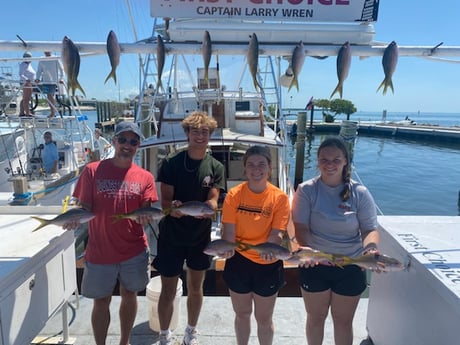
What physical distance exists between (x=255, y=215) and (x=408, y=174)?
68.2ft

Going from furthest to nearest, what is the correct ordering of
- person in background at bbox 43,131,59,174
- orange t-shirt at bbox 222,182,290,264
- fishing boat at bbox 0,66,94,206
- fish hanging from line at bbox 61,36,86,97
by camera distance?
person in background at bbox 43,131,59,174 → fishing boat at bbox 0,66,94,206 → fish hanging from line at bbox 61,36,86,97 → orange t-shirt at bbox 222,182,290,264

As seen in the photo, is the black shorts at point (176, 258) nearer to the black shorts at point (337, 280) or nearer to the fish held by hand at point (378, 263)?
the black shorts at point (337, 280)

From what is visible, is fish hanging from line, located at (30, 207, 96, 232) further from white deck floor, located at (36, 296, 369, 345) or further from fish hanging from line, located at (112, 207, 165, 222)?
white deck floor, located at (36, 296, 369, 345)

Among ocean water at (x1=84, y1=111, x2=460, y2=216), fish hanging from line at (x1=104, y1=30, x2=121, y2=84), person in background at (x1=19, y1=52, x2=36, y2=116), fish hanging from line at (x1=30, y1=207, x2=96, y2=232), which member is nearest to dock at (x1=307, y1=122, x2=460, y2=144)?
ocean water at (x1=84, y1=111, x2=460, y2=216)

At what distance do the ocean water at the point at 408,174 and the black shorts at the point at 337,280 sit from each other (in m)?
5.68

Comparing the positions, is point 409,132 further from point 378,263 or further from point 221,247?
point 221,247

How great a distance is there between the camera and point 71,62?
8.71 ft

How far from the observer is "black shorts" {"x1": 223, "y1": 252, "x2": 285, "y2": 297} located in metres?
2.36

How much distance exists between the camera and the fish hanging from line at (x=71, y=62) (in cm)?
261

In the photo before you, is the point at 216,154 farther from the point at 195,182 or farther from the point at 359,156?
the point at 359,156

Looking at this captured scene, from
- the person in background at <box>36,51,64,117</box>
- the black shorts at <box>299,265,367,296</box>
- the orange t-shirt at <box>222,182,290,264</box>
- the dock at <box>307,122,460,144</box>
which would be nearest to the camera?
the black shorts at <box>299,265,367,296</box>

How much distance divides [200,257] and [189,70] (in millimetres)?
5791

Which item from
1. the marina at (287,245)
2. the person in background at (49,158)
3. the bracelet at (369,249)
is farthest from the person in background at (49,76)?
the bracelet at (369,249)

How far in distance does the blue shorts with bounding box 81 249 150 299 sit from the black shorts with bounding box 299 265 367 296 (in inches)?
48.3
